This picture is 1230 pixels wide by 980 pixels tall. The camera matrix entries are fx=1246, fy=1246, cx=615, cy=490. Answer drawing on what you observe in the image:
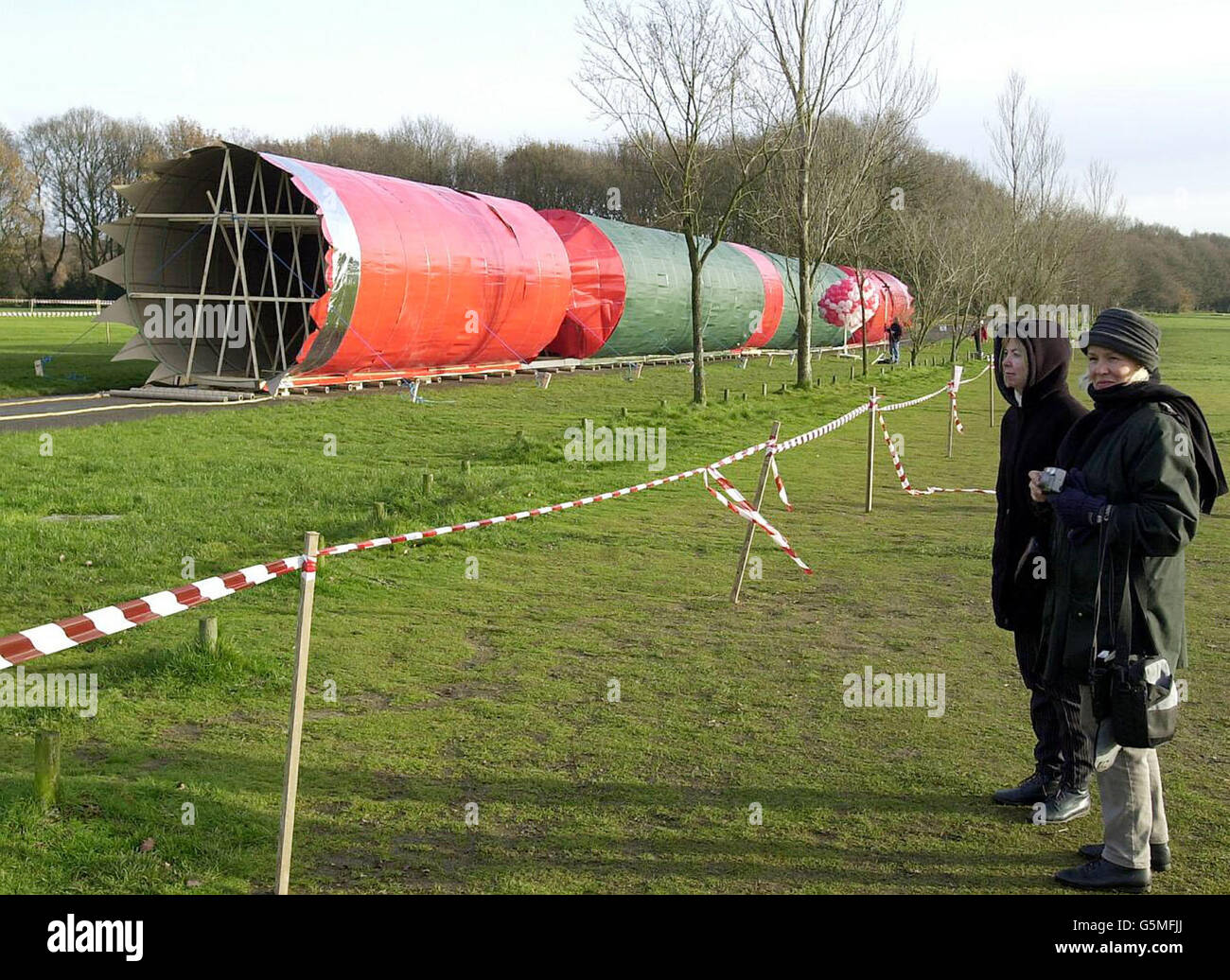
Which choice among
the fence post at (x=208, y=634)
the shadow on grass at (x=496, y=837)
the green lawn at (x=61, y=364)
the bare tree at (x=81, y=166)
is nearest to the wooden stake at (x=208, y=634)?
the fence post at (x=208, y=634)

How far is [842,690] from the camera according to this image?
7535 millimetres

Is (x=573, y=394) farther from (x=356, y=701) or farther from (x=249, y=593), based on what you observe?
(x=356, y=701)

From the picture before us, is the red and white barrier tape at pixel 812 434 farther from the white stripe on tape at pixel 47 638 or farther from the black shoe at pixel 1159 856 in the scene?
the white stripe on tape at pixel 47 638

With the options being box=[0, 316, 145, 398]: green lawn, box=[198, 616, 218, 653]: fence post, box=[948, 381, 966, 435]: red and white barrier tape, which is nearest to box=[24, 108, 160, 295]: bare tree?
box=[0, 316, 145, 398]: green lawn

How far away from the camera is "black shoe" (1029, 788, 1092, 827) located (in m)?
5.61

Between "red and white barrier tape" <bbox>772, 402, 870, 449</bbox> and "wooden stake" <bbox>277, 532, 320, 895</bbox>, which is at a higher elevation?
"red and white barrier tape" <bbox>772, 402, 870, 449</bbox>

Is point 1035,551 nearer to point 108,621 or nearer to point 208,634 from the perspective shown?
point 108,621

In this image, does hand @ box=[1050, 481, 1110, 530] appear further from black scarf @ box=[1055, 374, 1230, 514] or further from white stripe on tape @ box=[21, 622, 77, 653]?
white stripe on tape @ box=[21, 622, 77, 653]

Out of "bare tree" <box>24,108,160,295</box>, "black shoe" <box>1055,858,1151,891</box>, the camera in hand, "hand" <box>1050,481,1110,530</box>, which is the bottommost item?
"black shoe" <box>1055,858,1151,891</box>

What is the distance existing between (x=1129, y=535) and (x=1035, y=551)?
0.80 metres

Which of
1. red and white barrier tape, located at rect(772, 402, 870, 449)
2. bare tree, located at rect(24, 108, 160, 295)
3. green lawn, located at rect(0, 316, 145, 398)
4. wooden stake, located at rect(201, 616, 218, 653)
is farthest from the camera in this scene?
bare tree, located at rect(24, 108, 160, 295)

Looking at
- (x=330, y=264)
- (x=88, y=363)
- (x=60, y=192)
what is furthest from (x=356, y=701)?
(x=60, y=192)

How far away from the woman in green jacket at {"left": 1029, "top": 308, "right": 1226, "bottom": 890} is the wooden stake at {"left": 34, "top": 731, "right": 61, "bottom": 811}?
13.7 ft
